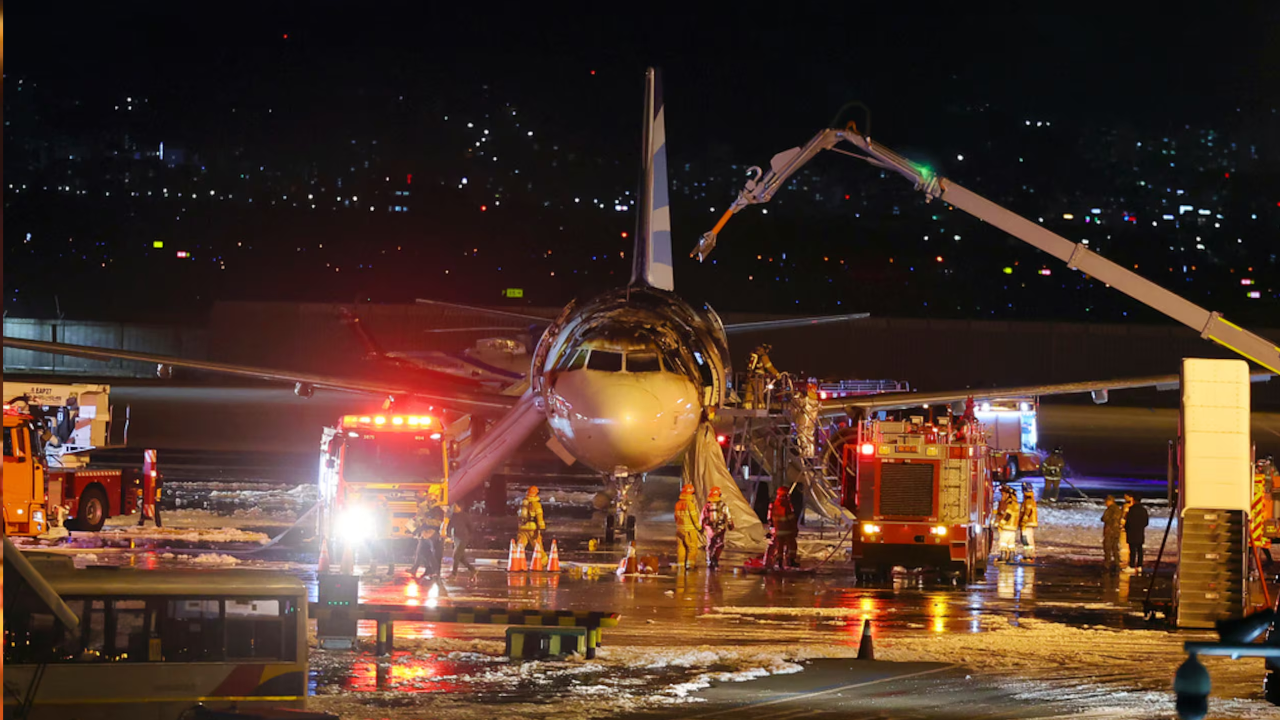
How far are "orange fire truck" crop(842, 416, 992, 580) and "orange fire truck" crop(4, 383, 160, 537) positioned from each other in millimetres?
13880

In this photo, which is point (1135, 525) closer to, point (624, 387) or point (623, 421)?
point (623, 421)

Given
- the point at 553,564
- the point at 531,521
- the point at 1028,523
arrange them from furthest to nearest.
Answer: the point at 1028,523, the point at 531,521, the point at 553,564

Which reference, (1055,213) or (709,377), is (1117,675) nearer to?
(709,377)

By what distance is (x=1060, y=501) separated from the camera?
132 feet

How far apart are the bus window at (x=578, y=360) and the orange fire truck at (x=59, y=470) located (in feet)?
30.1

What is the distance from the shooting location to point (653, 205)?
3388 cm

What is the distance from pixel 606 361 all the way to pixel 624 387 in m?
0.65

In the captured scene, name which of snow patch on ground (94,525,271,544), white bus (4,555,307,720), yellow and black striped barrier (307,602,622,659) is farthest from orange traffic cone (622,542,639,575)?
white bus (4,555,307,720)

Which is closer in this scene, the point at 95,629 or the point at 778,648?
the point at 95,629

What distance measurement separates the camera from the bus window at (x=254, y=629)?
1103 centimetres

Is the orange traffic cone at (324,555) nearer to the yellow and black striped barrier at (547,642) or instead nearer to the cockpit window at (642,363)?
the cockpit window at (642,363)

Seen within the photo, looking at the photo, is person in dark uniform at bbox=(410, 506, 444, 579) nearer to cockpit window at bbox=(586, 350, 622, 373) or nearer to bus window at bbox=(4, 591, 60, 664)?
cockpit window at bbox=(586, 350, 622, 373)

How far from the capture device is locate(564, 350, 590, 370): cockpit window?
81.7 ft

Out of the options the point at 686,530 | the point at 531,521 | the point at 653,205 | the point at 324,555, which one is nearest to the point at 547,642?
the point at 531,521
